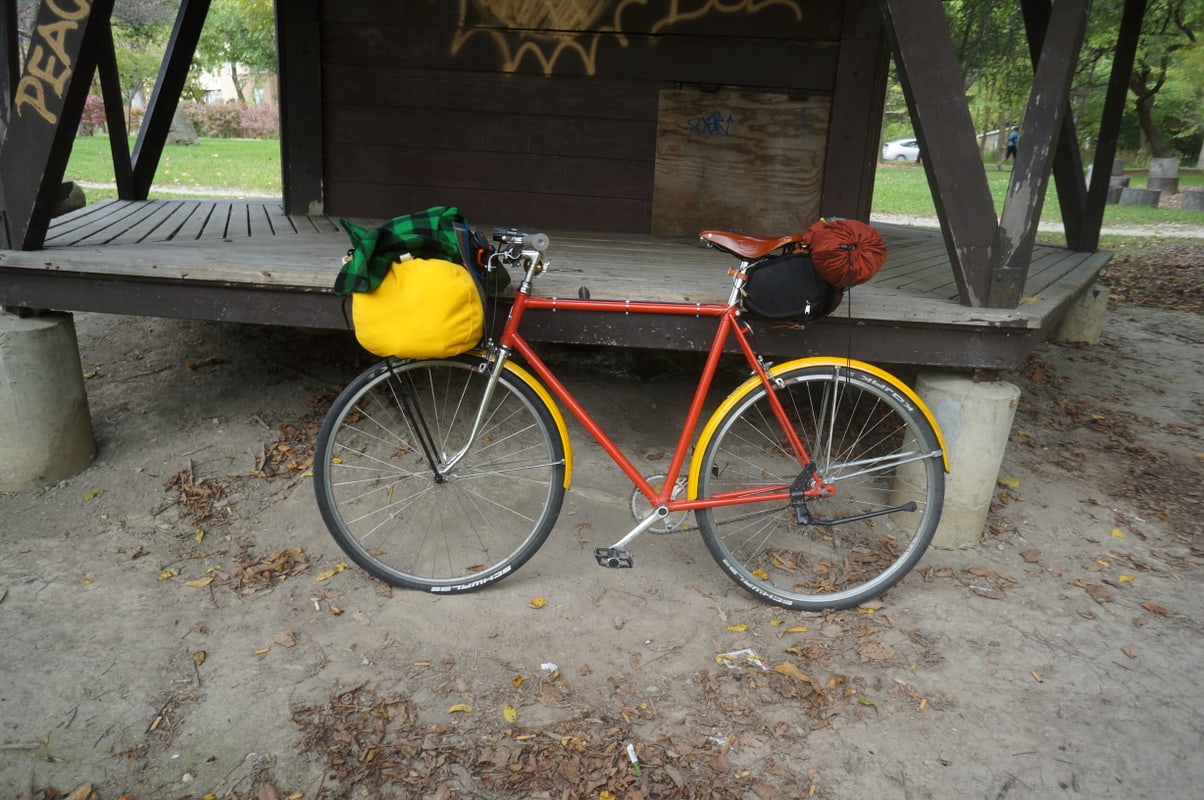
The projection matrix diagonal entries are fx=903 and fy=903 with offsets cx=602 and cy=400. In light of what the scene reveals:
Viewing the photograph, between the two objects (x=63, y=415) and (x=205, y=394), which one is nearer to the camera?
(x=63, y=415)

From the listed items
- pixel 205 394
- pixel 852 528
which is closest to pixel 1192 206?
pixel 852 528

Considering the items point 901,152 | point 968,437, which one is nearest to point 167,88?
point 968,437

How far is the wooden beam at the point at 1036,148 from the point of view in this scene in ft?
11.7

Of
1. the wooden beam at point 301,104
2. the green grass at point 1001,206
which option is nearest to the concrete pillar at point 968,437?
the wooden beam at point 301,104

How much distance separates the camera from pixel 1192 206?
1978 cm

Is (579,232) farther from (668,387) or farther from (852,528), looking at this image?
(852,528)

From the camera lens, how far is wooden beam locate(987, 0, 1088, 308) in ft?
11.7

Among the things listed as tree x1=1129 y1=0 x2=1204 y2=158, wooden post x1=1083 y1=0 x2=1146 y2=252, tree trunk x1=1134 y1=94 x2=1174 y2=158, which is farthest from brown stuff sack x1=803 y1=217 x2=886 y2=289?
tree trunk x1=1134 y1=94 x2=1174 y2=158

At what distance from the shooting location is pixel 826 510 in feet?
14.3

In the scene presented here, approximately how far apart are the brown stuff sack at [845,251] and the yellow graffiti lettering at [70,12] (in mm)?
3121

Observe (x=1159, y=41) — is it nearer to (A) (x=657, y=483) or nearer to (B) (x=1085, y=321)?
(B) (x=1085, y=321)

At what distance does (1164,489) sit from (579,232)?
12.7 ft

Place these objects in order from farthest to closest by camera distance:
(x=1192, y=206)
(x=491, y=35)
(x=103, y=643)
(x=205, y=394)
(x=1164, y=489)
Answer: (x=1192, y=206)
(x=491, y=35)
(x=205, y=394)
(x=1164, y=489)
(x=103, y=643)

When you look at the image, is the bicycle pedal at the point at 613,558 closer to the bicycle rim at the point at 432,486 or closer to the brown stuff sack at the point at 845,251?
the bicycle rim at the point at 432,486
